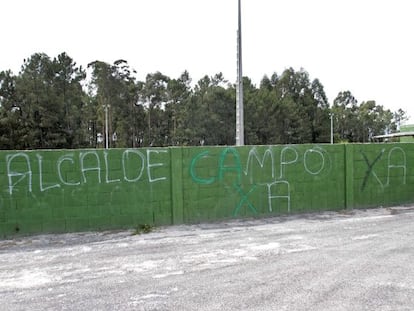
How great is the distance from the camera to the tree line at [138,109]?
4047cm

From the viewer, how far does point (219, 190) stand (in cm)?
811

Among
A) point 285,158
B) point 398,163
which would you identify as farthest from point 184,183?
point 398,163

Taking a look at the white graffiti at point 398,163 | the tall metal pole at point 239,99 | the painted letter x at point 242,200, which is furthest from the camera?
the tall metal pole at point 239,99

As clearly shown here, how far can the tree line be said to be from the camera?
40.5 metres

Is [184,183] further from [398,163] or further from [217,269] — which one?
[398,163]

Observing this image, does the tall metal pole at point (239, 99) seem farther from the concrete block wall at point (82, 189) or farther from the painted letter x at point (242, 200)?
the concrete block wall at point (82, 189)

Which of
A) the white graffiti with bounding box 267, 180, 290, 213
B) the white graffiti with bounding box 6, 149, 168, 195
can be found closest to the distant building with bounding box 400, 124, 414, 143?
the white graffiti with bounding box 267, 180, 290, 213

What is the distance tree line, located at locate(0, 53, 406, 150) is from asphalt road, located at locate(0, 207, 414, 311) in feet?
117

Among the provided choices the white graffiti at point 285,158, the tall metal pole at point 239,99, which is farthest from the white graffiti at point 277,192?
the tall metal pole at point 239,99

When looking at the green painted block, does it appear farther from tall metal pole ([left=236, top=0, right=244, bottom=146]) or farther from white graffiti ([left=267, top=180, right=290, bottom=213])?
tall metal pole ([left=236, top=0, right=244, bottom=146])

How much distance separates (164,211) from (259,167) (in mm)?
2138

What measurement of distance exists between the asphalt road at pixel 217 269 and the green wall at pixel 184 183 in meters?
0.41

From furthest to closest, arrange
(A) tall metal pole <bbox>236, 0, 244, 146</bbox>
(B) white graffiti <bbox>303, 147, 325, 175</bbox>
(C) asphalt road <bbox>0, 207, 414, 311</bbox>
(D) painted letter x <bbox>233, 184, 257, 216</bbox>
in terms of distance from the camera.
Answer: (A) tall metal pole <bbox>236, 0, 244, 146</bbox>, (B) white graffiti <bbox>303, 147, 325, 175</bbox>, (D) painted letter x <bbox>233, 184, 257, 216</bbox>, (C) asphalt road <bbox>0, 207, 414, 311</bbox>

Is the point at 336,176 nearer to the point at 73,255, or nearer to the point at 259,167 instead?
the point at 259,167
